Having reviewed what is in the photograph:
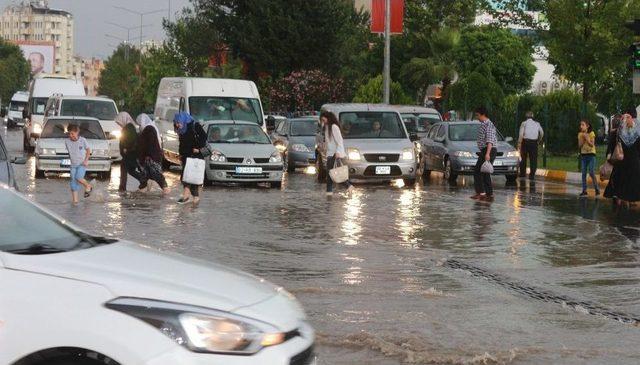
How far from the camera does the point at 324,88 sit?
6712 cm

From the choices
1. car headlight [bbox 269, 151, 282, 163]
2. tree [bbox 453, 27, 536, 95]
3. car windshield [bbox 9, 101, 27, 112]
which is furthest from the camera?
car windshield [bbox 9, 101, 27, 112]

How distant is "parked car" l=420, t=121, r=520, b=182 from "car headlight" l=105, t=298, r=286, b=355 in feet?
79.5

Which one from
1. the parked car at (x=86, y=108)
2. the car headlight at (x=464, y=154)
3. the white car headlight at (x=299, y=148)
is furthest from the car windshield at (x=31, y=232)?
the parked car at (x=86, y=108)

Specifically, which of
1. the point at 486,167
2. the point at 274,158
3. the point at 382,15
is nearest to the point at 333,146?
the point at 274,158

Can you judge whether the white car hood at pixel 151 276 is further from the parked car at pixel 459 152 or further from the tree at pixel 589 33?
the tree at pixel 589 33

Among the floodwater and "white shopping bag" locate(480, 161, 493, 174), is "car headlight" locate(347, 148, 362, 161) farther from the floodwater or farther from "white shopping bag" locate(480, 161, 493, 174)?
"white shopping bag" locate(480, 161, 493, 174)

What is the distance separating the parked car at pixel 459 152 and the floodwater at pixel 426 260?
3601 mm

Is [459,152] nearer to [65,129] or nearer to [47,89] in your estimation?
[65,129]

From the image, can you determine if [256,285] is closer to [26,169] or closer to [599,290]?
[599,290]

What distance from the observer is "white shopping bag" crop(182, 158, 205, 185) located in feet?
70.5

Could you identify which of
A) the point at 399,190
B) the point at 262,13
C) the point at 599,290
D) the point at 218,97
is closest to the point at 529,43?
the point at 218,97

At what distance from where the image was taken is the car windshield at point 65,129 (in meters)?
30.6

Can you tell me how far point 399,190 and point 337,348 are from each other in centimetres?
1805

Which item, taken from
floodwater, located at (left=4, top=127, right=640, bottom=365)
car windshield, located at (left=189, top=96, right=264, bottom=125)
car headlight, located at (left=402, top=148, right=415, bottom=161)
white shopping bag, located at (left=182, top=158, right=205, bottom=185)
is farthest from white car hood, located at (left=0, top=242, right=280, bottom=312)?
car windshield, located at (left=189, top=96, right=264, bottom=125)
